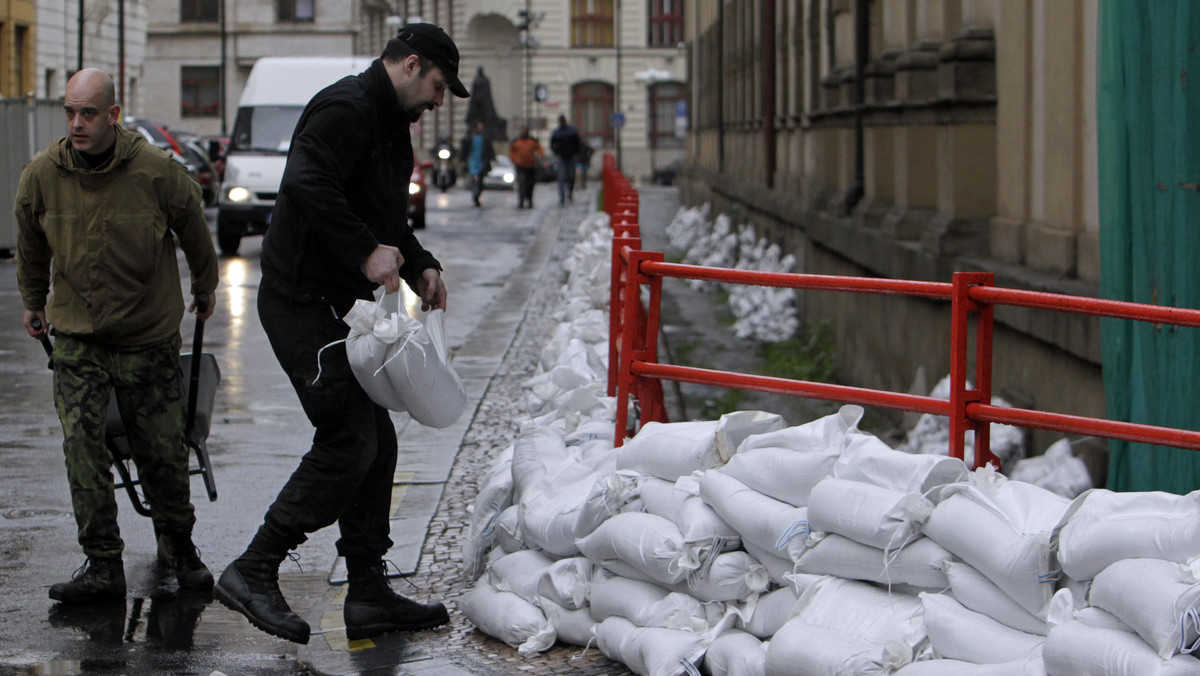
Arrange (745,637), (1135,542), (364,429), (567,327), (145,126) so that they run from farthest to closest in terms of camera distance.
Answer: (145,126), (567,327), (364,429), (745,637), (1135,542)

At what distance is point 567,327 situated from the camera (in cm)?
971

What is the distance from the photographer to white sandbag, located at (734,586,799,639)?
4242 mm

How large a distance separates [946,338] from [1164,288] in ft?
10.8

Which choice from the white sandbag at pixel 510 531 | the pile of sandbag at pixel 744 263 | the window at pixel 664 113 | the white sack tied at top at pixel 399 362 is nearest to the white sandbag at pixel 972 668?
the white sack tied at top at pixel 399 362

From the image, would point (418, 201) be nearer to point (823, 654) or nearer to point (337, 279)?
point (337, 279)

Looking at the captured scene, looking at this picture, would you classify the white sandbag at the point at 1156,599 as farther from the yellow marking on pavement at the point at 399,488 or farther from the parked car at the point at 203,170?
the parked car at the point at 203,170

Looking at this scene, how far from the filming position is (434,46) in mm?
4891

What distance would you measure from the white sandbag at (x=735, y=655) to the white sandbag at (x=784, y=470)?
0.39 meters

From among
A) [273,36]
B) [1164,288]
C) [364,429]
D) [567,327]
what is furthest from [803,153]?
[273,36]

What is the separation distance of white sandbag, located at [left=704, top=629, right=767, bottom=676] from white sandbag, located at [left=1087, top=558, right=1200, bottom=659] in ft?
3.26

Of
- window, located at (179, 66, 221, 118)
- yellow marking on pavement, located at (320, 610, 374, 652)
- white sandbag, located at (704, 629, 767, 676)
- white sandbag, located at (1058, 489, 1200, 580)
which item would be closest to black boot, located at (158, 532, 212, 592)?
yellow marking on pavement, located at (320, 610, 374, 652)

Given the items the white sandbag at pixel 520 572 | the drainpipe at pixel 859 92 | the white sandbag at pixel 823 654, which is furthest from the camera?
the drainpipe at pixel 859 92

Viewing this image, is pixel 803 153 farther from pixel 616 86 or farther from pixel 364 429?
pixel 616 86

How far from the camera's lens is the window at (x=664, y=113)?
72500 millimetres
